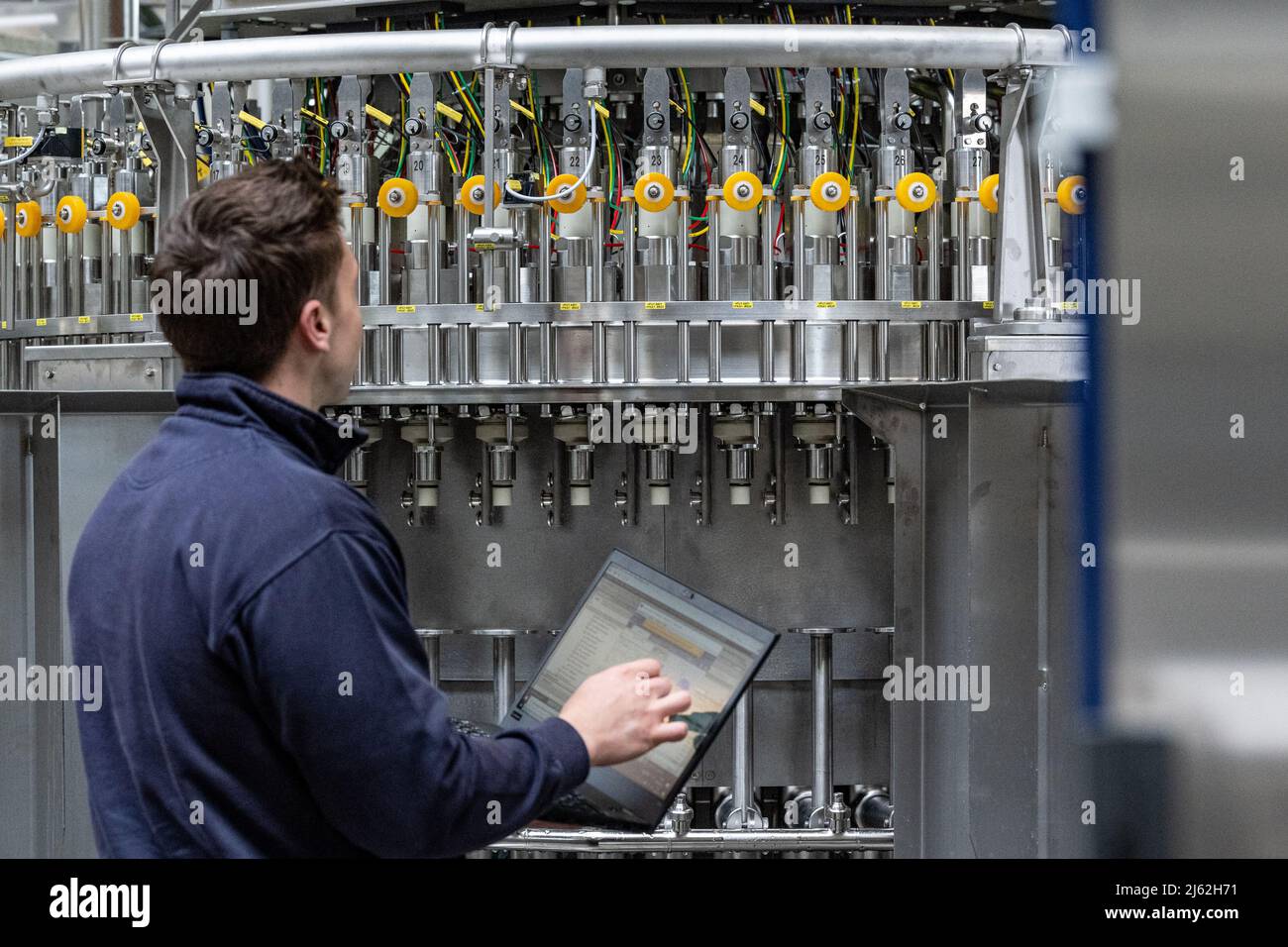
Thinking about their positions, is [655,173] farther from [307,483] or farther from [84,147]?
[307,483]

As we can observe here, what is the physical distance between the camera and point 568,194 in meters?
2.85

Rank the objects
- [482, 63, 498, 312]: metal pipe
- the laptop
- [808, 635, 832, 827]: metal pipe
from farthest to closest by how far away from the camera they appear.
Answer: [808, 635, 832, 827]: metal pipe
[482, 63, 498, 312]: metal pipe
the laptop

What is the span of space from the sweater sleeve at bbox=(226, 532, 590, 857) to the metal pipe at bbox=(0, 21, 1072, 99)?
1.83 metres

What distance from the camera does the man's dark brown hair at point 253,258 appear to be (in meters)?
1.32

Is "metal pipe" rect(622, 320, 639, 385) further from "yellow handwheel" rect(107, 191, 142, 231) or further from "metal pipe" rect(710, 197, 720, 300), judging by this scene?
"yellow handwheel" rect(107, 191, 142, 231)

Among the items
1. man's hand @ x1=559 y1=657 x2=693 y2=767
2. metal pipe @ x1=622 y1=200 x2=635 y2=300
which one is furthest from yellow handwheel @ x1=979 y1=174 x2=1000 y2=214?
man's hand @ x1=559 y1=657 x2=693 y2=767

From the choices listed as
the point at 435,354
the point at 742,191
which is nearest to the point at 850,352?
the point at 742,191

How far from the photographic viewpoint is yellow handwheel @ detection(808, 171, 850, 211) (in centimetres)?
290

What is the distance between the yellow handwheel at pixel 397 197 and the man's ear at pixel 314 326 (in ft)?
5.49

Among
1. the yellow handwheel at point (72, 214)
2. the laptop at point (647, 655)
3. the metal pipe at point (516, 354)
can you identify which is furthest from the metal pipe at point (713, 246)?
the yellow handwheel at point (72, 214)

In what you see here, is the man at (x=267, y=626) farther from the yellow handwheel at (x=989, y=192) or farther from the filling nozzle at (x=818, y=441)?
the yellow handwheel at (x=989, y=192)

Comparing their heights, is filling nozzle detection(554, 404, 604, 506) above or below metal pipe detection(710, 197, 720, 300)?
below

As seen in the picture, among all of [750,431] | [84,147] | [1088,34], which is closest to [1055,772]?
[750,431]

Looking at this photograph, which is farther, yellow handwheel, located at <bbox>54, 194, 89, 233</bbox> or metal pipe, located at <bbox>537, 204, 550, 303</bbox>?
yellow handwheel, located at <bbox>54, 194, 89, 233</bbox>
